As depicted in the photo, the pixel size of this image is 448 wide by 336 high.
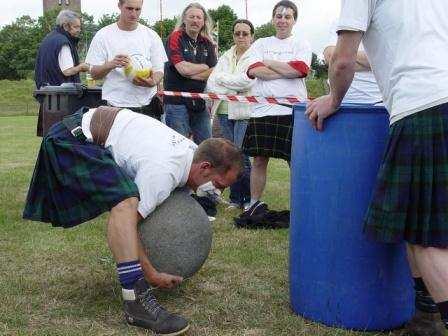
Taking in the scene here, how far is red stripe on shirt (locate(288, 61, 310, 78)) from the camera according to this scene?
625 centimetres

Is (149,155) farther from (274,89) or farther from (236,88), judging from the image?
(236,88)

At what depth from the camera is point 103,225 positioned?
5.92 m

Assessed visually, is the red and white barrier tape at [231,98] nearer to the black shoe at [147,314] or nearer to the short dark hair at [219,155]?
the short dark hair at [219,155]

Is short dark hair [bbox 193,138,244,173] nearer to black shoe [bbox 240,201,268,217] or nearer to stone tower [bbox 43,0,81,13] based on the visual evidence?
black shoe [bbox 240,201,268,217]

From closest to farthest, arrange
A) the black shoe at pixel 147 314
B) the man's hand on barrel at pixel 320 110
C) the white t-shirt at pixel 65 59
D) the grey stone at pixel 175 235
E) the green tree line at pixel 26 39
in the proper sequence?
the man's hand on barrel at pixel 320 110, the black shoe at pixel 147 314, the grey stone at pixel 175 235, the white t-shirt at pixel 65 59, the green tree line at pixel 26 39

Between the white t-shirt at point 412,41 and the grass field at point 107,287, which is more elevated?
the white t-shirt at point 412,41

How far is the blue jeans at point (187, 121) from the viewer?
22.2ft

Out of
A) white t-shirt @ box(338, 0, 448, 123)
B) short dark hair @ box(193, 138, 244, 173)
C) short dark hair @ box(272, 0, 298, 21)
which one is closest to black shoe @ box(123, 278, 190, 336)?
short dark hair @ box(193, 138, 244, 173)

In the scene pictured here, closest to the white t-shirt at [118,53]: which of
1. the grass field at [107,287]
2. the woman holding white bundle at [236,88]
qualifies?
Answer: the woman holding white bundle at [236,88]

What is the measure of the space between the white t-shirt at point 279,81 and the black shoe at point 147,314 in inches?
118

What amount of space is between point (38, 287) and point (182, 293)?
2.90 feet

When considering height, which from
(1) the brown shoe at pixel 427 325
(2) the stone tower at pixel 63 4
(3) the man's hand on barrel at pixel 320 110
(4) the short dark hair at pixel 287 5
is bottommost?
(1) the brown shoe at pixel 427 325

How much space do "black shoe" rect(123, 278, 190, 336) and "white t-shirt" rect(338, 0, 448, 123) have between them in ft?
4.80

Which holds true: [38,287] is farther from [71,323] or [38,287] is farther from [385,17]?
[385,17]
